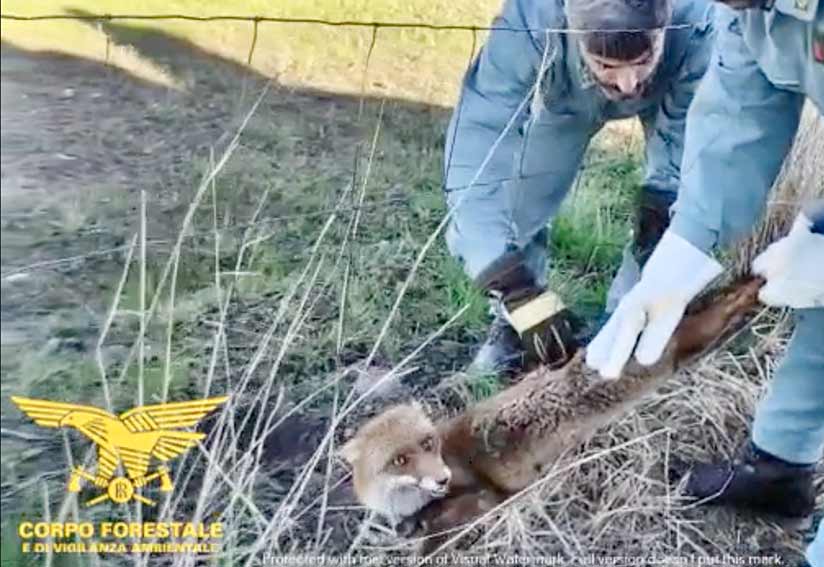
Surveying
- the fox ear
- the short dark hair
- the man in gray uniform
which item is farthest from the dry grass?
the short dark hair

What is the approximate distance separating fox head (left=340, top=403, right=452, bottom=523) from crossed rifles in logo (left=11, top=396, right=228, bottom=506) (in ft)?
0.72

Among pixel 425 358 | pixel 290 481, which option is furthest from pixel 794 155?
pixel 290 481

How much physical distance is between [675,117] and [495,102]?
0.26m

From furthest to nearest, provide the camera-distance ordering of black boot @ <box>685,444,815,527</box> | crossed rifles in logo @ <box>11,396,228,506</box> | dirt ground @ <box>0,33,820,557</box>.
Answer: black boot @ <box>685,444,815,527</box> → crossed rifles in logo @ <box>11,396,228,506</box> → dirt ground @ <box>0,33,820,557</box>

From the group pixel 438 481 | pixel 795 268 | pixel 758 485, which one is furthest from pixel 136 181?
pixel 758 485

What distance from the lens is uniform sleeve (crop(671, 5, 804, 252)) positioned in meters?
1.89

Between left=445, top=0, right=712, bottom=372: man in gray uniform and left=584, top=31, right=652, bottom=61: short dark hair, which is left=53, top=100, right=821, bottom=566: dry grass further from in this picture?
left=584, top=31, right=652, bottom=61: short dark hair

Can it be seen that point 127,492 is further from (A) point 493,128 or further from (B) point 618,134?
(B) point 618,134

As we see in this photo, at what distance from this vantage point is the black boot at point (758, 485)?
2.12m

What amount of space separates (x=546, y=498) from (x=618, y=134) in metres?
0.54

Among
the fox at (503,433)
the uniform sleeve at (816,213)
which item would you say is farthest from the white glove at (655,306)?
the uniform sleeve at (816,213)

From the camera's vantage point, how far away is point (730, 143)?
76.1 inches

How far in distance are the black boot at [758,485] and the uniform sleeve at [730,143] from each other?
36cm

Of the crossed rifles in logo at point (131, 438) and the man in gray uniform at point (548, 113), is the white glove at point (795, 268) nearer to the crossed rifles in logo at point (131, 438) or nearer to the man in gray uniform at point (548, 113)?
the man in gray uniform at point (548, 113)
